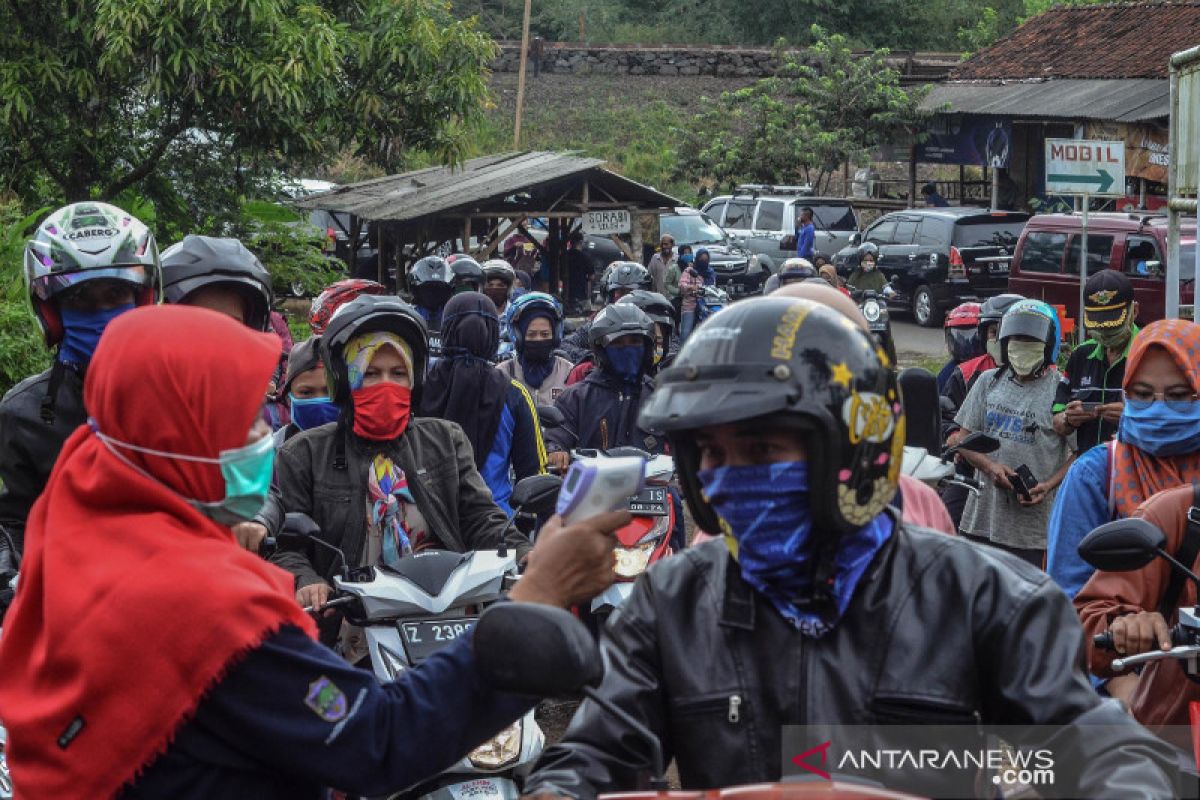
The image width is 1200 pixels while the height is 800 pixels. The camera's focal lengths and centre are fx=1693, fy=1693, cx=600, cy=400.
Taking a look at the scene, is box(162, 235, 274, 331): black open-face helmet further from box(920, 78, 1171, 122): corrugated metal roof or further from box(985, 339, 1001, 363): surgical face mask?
box(920, 78, 1171, 122): corrugated metal roof

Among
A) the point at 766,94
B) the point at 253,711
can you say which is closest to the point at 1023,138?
Result: the point at 766,94

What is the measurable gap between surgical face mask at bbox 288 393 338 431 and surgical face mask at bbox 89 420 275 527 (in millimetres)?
4129

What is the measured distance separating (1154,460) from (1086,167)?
1194 centimetres

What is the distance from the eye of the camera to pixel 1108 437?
873 centimetres

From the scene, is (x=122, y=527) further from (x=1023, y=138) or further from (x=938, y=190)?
(x=938, y=190)

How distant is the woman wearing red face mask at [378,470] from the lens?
18.6 feet

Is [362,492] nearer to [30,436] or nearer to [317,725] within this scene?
[30,436]

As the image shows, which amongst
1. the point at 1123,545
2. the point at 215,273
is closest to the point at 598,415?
the point at 215,273

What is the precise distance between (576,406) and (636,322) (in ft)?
1.75

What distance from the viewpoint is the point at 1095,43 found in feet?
120

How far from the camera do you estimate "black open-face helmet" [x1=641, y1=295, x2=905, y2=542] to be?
102 inches

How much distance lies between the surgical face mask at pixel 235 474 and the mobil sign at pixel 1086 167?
14.5 metres

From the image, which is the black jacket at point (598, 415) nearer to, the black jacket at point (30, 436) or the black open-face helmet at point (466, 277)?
the black jacket at point (30, 436)

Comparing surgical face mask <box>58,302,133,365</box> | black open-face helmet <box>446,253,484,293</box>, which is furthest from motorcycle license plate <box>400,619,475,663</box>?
black open-face helmet <box>446,253,484,293</box>
